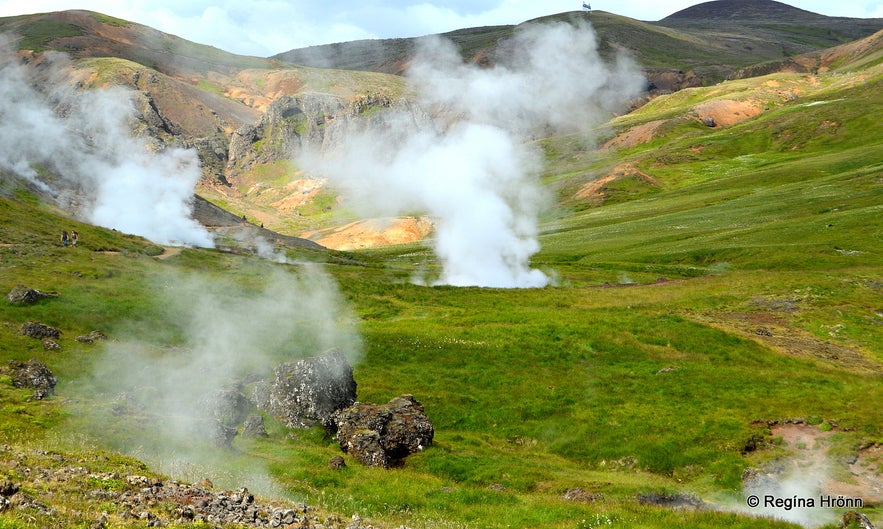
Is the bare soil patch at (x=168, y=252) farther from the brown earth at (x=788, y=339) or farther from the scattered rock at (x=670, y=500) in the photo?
the scattered rock at (x=670, y=500)

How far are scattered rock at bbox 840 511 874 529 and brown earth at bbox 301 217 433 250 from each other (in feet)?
497

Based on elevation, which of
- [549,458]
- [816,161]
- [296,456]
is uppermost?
[816,161]

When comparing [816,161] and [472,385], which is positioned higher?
[816,161]

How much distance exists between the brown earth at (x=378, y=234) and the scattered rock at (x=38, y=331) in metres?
130

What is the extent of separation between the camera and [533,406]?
3700cm

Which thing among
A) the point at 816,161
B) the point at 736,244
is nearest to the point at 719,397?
the point at 736,244

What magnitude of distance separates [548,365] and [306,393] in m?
19.4

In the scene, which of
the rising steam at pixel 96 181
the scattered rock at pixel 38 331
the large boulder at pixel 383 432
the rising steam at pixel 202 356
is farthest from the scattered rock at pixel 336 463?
the rising steam at pixel 96 181

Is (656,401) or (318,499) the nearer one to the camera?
(318,499)

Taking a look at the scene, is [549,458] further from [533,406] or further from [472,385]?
[472,385]

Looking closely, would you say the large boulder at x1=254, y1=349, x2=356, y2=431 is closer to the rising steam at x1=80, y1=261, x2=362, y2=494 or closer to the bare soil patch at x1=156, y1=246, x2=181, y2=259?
the rising steam at x1=80, y1=261, x2=362, y2=494

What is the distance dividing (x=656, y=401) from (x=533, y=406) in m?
7.44

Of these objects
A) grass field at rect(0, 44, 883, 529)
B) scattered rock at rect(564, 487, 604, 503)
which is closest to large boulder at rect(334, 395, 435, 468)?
grass field at rect(0, 44, 883, 529)

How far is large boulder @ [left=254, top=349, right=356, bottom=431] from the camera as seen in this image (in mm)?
31500
